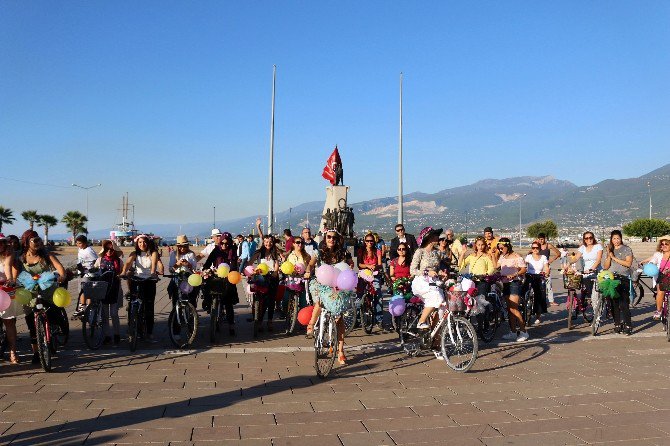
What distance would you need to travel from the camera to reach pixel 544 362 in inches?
337

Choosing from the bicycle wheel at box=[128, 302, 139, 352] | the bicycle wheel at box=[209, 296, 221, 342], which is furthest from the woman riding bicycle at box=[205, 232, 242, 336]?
the bicycle wheel at box=[128, 302, 139, 352]

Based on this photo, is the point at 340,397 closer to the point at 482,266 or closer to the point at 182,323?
the point at 182,323

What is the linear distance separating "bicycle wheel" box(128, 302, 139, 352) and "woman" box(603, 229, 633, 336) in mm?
7913

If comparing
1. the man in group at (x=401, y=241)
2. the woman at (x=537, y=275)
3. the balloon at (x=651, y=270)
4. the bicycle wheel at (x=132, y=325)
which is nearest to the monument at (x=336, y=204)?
the man in group at (x=401, y=241)

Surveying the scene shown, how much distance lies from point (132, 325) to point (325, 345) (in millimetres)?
3187

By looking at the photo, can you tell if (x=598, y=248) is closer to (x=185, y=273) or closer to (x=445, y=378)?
(x=445, y=378)

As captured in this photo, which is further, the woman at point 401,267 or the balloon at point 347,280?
the woman at point 401,267

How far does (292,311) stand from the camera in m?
11.4

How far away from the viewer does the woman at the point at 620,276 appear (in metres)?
11.0

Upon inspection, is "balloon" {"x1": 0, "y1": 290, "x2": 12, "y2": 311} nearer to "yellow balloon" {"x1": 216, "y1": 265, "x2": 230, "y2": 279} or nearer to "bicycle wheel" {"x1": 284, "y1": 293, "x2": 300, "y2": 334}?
"yellow balloon" {"x1": 216, "y1": 265, "x2": 230, "y2": 279}

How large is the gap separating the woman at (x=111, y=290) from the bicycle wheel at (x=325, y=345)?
145 inches

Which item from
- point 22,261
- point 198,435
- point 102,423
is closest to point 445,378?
point 198,435

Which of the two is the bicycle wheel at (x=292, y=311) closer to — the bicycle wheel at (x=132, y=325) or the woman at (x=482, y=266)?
the bicycle wheel at (x=132, y=325)

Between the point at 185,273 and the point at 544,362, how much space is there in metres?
5.42
